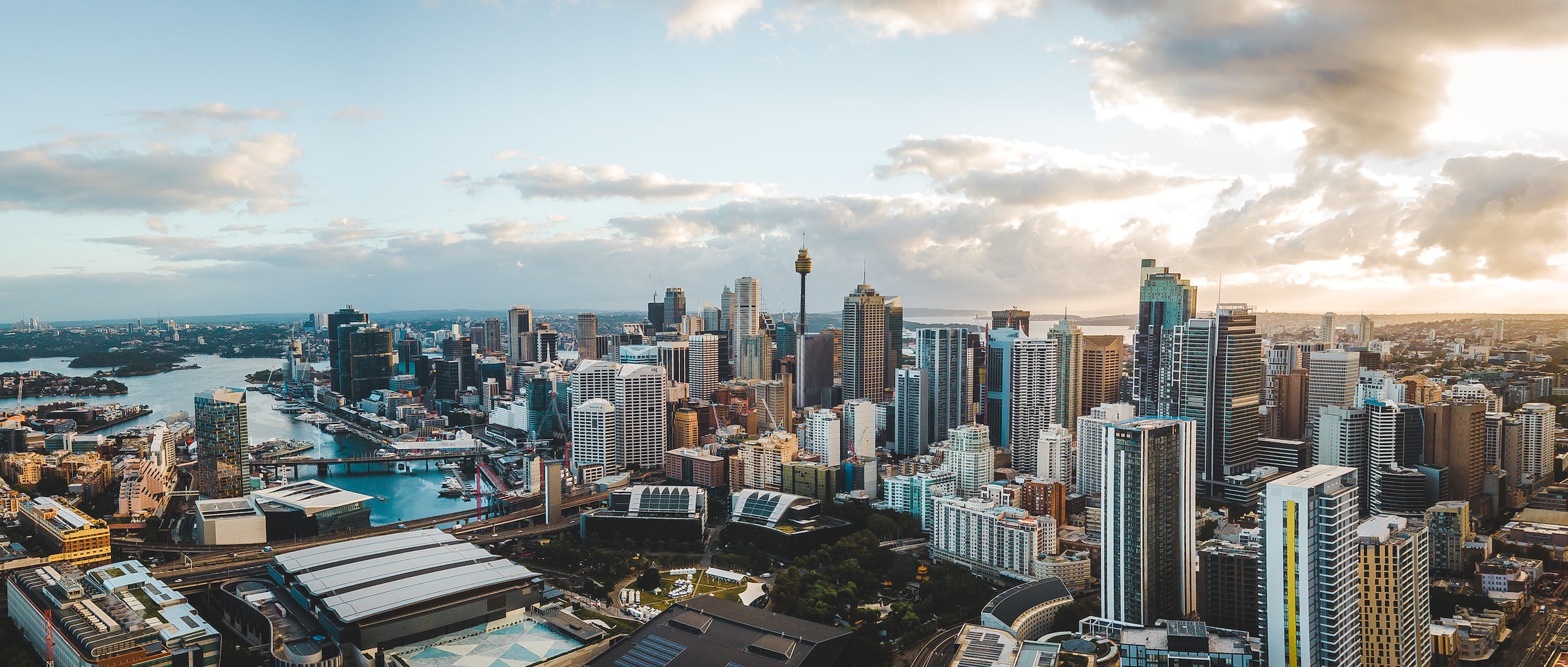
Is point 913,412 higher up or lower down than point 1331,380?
lower down

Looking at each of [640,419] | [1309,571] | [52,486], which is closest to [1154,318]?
[640,419]

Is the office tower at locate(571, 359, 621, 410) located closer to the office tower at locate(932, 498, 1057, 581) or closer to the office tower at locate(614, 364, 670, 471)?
the office tower at locate(614, 364, 670, 471)

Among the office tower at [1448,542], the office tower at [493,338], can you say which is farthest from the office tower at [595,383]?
the office tower at [493,338]

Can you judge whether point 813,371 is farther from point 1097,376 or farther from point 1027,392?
point 1027,392

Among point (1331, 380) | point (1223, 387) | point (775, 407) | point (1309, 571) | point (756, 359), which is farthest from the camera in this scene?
point (756, 359)

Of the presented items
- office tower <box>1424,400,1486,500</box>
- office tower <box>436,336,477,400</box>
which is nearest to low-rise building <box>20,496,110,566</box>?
office tower <box>1424,400,1486,500</box>

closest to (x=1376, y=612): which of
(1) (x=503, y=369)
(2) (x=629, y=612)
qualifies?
(2) (x=629, y=612)
